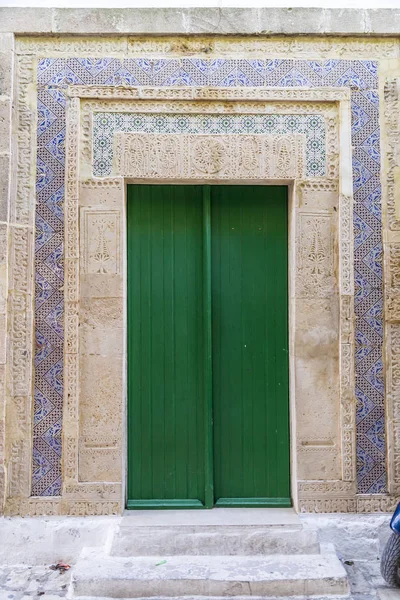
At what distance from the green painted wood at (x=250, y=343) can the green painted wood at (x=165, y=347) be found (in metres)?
0.14

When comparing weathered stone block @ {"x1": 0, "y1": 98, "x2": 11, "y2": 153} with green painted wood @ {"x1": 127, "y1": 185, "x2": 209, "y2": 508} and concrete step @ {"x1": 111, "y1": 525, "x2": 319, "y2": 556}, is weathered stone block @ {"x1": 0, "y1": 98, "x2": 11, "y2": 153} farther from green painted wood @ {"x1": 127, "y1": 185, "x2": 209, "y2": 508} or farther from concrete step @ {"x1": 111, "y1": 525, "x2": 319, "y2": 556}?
concrete step @ {"x1": 111, "y1": 525, "x2": 319, "y2": 556}

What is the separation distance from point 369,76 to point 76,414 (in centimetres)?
337

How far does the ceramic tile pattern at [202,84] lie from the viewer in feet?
13.9

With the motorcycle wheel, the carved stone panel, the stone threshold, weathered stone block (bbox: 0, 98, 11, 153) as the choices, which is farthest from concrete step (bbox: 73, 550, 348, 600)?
weathered stone block (bbox: 0, 98, 11, 153)

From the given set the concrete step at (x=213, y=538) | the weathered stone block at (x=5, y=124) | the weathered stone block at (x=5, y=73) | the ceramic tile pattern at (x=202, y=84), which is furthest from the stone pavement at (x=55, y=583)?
the weathered stone block at (x=5, y=73)

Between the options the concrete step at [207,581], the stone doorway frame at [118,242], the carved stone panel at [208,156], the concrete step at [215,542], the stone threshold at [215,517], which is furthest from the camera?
the carved stone panel at [208,156]

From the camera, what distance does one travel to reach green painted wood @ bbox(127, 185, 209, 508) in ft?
14.3

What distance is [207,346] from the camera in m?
4.34

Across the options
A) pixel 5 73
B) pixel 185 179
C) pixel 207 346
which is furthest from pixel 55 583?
pixel 5 73

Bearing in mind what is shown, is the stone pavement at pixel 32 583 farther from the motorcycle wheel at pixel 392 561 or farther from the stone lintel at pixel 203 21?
the stone lintel at pixel 203 21

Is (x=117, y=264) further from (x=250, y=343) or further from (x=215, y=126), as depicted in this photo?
(x=215, y=126)

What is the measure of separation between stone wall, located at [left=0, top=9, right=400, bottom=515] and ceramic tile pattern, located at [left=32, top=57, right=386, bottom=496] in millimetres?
11

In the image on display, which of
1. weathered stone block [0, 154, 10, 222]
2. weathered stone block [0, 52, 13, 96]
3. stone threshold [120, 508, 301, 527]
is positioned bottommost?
stone threshold [120, 508, 301, 527]

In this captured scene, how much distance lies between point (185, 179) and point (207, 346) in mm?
1272
